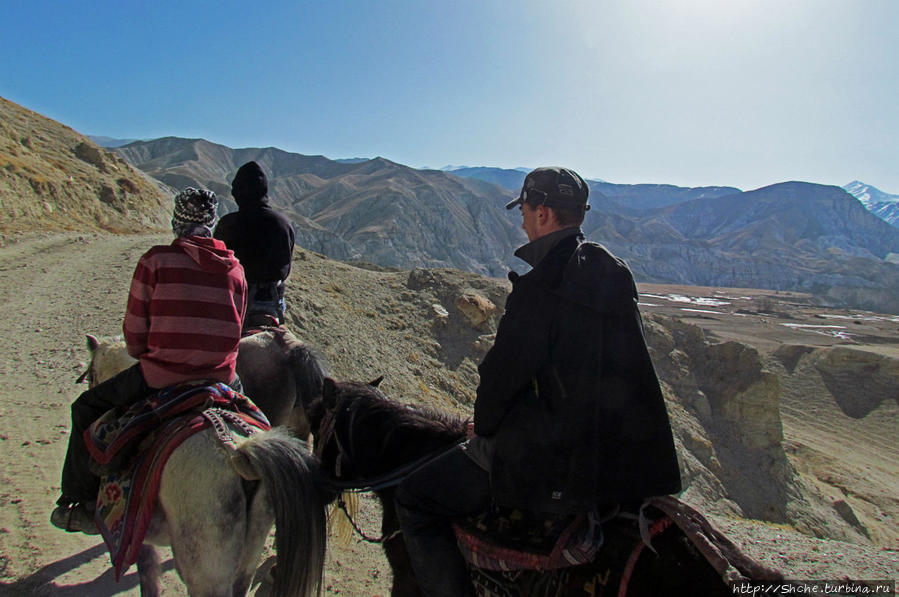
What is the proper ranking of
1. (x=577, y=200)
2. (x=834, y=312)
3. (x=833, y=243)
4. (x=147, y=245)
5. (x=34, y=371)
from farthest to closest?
(x=833, y=243)
(x=834, y=312)
(x=147, y=245)
(x=34, y=371)
(x=577, y=200)

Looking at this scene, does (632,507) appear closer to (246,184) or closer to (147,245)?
(246,184)

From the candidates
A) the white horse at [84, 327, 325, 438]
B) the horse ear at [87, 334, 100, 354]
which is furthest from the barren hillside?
the white horse at [84, 327, 325, 438]

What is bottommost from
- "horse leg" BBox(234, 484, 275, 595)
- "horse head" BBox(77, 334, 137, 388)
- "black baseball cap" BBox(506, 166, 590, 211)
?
"horse leg" BBox(234, 484, 275, 595)

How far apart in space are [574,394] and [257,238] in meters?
3.46

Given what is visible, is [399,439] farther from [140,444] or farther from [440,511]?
[140,444]

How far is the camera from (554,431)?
6.18 feet

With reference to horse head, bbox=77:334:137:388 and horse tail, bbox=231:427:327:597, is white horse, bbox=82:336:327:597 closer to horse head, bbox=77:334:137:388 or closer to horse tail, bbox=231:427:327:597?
horse tail, bbox=231:427:327:597

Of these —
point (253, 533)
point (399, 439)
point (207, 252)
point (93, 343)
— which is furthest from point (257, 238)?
point (253, 533)

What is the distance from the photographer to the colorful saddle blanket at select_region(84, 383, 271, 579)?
2.42 metres

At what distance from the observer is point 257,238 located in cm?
432

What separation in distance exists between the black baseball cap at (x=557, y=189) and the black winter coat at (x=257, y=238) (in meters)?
3.01

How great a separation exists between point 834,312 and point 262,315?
366 ft

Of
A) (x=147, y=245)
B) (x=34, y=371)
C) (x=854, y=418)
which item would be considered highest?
(x=147, y=245)

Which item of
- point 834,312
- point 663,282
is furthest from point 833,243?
point 834,312
